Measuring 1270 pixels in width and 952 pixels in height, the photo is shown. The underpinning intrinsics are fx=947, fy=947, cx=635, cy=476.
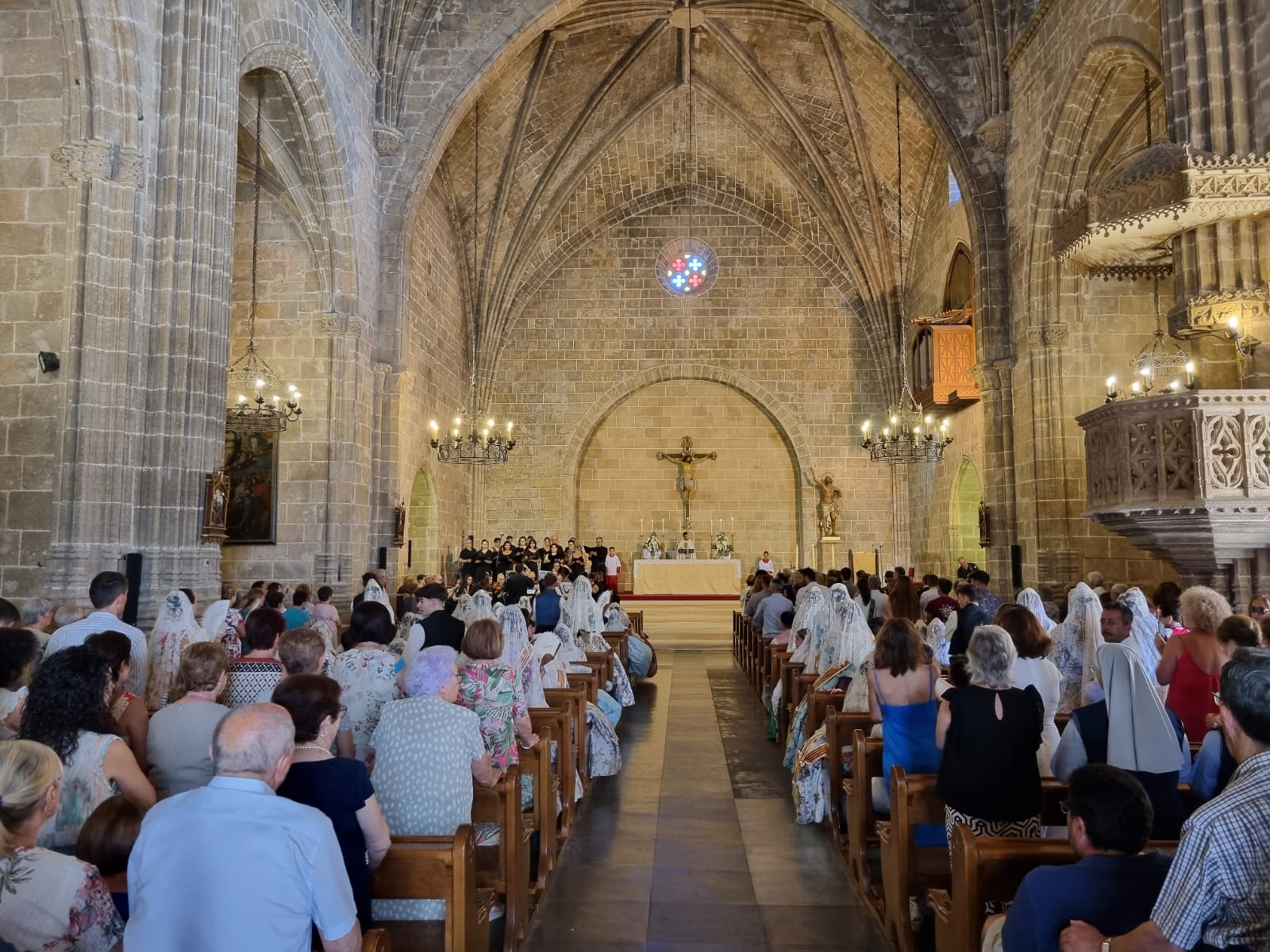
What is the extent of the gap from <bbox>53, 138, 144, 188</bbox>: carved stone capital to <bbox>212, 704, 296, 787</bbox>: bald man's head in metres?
6.77

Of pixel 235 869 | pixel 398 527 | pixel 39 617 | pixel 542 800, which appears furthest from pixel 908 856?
pixel 398 527

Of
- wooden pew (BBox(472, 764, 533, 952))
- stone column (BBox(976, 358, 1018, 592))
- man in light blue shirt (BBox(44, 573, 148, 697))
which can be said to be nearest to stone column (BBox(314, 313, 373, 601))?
man in light blue shirt (BBox(44, 573, 148, 697))

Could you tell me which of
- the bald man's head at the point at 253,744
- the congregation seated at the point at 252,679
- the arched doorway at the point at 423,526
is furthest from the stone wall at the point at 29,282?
the arched doorway at the point at 423,526

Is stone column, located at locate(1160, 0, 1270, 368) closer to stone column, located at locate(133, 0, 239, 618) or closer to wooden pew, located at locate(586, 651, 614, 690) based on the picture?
wooden pew, located at locate(586, 651, 614, 690)

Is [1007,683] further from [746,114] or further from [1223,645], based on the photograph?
[746,114]

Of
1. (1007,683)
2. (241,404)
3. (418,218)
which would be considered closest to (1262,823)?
(1007,683)

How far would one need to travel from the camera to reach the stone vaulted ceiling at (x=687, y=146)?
59.8 feet

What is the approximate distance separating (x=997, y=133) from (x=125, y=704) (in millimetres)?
13587

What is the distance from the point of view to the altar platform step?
16844mm

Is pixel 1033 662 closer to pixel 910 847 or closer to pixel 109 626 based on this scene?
pixel 910 847

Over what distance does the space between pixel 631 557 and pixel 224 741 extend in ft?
67.0

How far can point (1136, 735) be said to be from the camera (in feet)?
11.5

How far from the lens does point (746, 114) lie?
20.4 meters

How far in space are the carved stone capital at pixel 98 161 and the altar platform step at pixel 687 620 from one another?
1113cm
